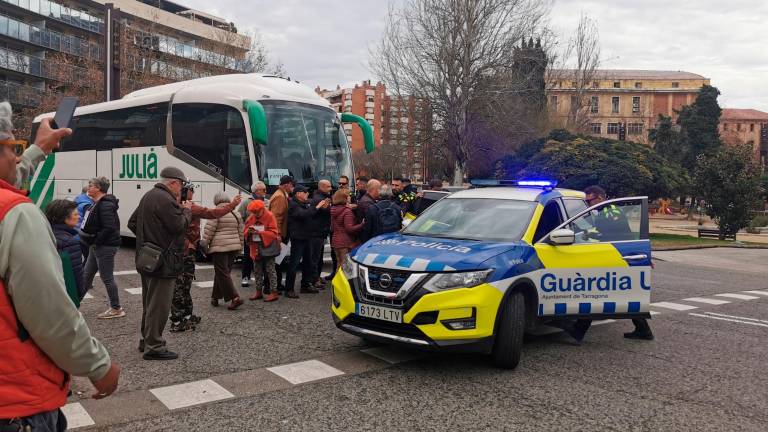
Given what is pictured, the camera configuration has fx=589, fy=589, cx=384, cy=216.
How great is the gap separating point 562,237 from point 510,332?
3.86 ft

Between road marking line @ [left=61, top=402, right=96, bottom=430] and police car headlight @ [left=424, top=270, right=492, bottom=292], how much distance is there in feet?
8.90

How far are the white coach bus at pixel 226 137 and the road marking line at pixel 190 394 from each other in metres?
6.14

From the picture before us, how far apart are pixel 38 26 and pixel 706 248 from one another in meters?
46.3

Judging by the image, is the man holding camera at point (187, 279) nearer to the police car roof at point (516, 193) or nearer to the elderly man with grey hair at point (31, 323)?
the police car roof at point (516, 193)

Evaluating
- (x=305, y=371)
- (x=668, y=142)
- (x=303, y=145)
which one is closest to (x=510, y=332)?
(x=305, y=371)

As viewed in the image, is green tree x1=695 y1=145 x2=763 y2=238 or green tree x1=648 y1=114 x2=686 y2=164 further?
green tree x1=648 y1=114 x2=686 y2=164

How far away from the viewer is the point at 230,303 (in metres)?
8.16

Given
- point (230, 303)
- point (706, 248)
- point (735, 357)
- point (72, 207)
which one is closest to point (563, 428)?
point (735, 357)

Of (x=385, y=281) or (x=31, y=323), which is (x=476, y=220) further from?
(x=31, y=323)

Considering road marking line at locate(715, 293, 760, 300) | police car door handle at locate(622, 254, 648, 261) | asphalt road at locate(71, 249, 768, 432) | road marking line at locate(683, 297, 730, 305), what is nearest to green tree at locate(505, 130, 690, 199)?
road marking line at locate(715, 293, 760, 300)

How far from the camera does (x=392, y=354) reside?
589 cm

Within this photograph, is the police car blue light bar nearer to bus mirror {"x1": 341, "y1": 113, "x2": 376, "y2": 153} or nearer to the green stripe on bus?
Result: the green stripe on bus

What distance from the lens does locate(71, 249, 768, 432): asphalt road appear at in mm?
4211

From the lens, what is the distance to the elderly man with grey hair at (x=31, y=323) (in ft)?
5.79
